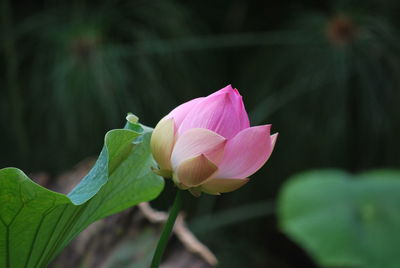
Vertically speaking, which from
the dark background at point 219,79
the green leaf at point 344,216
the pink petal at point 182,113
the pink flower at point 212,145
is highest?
the pink petal at point 182,113

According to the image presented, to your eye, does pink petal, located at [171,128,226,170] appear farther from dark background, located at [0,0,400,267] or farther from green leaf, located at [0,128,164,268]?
dark background, located at [0,0,400,267]

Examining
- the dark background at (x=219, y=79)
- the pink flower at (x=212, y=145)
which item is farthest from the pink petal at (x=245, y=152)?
the dark background at (x=219, y=79)

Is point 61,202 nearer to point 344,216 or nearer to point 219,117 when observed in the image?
point 219,117

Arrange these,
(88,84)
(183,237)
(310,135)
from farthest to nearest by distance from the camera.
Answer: (310,135) → (88,84) → (183,237)

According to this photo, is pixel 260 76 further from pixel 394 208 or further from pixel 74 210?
pixel 74 210

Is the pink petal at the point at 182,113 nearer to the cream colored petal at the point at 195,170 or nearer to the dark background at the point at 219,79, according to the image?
the cream colored petal at the point at 195,170

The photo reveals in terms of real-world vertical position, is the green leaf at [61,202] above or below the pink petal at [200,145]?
below

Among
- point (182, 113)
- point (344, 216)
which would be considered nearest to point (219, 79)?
point (344, 216)

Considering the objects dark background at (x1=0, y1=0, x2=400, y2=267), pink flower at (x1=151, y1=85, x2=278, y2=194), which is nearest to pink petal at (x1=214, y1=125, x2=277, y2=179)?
pink flower at (x1=151, y1=85, x2=278, y2=194)

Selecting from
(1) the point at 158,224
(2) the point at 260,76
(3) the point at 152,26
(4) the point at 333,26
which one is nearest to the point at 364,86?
(4) the point at 333,26
